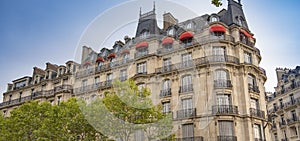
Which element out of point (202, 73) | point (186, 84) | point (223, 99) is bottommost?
point (223, 99)

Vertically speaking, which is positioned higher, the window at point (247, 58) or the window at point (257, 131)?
the window at point (247, 58)

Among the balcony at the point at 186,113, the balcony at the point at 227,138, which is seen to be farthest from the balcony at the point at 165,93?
the balcony at the point at 227,138

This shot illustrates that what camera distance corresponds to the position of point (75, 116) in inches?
859

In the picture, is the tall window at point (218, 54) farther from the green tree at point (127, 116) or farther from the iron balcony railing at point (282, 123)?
the iron balcony railing at point (282, 123)

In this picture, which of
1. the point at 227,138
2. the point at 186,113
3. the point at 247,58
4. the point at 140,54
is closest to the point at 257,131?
the point at 227,138

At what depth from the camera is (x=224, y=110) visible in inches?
980

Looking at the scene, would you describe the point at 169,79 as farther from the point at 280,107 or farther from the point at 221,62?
the point at 280,107

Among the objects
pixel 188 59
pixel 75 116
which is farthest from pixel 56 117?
pixel 188 59

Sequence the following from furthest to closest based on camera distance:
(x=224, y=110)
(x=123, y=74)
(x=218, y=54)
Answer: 1. (x=123, y=74)
2. (x=218, y=54)
3. (x=224, y=110)

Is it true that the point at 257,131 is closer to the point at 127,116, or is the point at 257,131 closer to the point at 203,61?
the point at 203,61

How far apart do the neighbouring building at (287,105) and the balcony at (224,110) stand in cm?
1333

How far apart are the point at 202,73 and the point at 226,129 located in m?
5.30

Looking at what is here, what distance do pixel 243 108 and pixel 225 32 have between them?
23.6ft

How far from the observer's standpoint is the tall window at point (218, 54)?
88.1 ft
